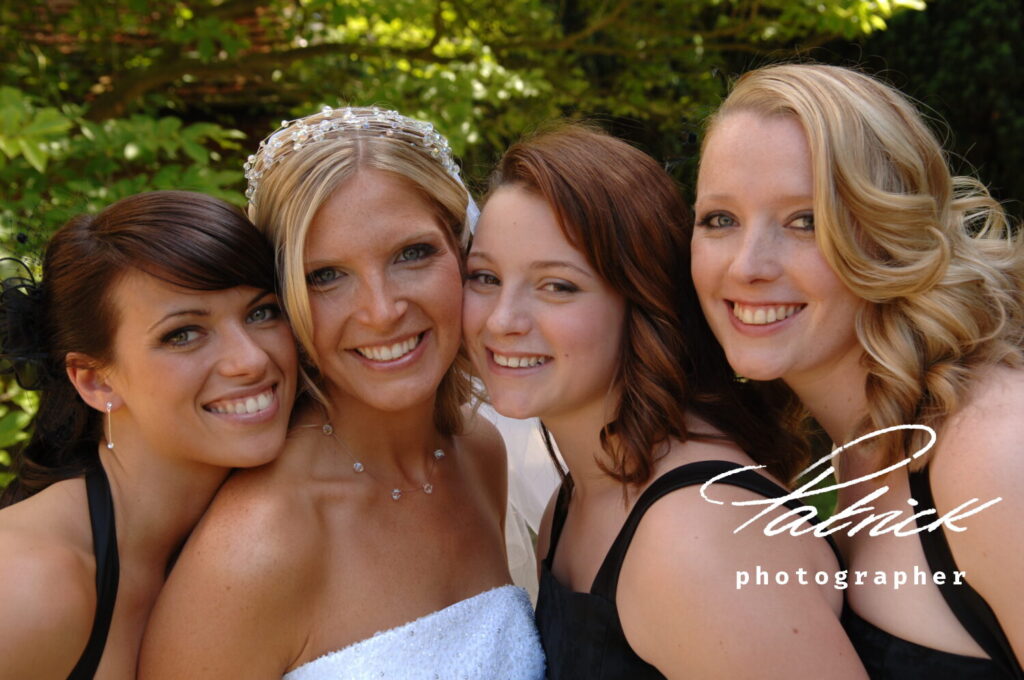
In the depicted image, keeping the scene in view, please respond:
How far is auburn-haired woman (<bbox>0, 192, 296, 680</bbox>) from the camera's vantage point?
2645 mm

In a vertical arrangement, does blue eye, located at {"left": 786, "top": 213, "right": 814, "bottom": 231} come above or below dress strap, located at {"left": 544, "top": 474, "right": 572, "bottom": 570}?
above

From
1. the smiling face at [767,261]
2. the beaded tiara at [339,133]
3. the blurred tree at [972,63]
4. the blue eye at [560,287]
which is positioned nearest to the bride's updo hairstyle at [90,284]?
the beaded tiara at [339,133]

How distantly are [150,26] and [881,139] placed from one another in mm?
4637

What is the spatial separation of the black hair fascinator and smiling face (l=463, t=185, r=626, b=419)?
137 cm

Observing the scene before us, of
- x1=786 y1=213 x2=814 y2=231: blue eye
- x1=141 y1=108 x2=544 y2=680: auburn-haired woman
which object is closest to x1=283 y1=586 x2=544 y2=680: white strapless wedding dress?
x1=141 y1=108 x2=544 y2=680: auburn-haired woman

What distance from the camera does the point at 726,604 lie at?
2.29 meters

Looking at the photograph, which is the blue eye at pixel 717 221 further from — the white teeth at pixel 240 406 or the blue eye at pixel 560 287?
the white teeth at pixel 240 406

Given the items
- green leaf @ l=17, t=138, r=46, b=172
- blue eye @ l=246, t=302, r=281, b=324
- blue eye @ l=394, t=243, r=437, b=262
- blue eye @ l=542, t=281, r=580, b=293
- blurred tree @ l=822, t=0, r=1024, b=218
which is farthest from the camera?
blurred tree @ l=822, t=0, r=1024, b=218

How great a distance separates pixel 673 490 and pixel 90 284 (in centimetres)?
174

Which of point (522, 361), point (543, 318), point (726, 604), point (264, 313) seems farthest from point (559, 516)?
point (264, 313)

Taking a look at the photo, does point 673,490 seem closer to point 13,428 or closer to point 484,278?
point 484,278

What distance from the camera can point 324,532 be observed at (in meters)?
2.92

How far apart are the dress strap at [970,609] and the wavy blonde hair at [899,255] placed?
0.79 feet

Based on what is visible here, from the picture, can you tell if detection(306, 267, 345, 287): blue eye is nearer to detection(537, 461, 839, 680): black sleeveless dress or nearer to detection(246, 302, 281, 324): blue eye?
detection(246, 302, 281, 324): blue eye
